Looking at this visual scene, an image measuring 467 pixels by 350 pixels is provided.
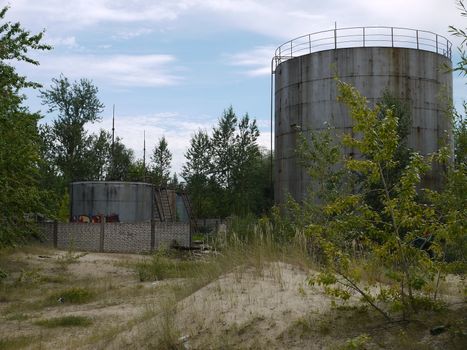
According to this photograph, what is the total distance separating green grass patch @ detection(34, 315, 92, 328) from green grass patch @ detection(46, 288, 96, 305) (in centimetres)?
232

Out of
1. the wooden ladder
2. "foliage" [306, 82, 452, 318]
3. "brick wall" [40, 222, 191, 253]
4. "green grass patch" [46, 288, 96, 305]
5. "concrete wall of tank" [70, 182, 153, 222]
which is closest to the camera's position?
"foliage" [306, 82, 452, 318]

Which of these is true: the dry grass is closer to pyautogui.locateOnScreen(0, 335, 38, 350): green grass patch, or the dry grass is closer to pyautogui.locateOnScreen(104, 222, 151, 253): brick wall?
pyautogui.locateOnScreen(0, 335, 38, 350): green grass patch

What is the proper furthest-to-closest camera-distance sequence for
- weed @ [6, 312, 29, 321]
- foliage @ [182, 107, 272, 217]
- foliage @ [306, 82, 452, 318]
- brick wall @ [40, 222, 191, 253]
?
foliage @ [182, 107, 272, 217] → brick wall @ [40, 222, 191, 253] → weed @ [6, 312, 29, 321] → foliage @ [306, 82, 452, 318]

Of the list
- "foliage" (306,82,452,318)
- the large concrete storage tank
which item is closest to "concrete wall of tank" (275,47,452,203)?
the large concrete storage tank

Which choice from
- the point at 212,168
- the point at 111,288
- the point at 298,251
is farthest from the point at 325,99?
the point at 212,168

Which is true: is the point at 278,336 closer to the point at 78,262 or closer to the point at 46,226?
the point at 78,262

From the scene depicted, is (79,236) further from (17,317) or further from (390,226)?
(390,226)

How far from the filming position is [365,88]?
2478cm

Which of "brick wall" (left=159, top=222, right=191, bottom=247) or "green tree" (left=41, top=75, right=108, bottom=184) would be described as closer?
"brick wall" (left=159, top=222, right=191, bottom=247)

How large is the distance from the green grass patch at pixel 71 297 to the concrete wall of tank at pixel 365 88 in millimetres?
13135

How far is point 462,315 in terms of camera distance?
5887 mm

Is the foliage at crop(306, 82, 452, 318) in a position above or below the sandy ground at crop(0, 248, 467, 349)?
above

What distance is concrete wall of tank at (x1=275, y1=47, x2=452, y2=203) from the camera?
2472 cm

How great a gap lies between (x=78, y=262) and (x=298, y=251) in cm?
1223
